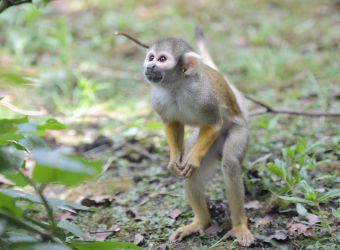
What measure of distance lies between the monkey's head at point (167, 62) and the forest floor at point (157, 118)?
843mm

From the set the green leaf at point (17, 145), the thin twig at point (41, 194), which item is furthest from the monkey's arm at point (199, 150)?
the thin twig at point (41, 194)

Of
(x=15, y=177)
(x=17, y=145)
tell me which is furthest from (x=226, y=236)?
(x=15, y=177)

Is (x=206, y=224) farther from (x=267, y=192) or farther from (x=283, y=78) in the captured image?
(x=283, y=78)

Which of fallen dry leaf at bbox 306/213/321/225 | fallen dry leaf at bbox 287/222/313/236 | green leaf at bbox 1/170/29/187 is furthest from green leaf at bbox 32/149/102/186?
fallen dry leaf at bbox 306/213/321/225

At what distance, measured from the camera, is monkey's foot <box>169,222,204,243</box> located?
327 cm

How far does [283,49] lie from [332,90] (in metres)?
1.64

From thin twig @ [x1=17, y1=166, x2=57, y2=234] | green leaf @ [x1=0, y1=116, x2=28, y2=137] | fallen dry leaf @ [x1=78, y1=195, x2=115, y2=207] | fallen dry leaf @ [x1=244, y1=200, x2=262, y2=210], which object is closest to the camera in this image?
thin twig @ [x1=17, y1=166, x2=57, y2=234]

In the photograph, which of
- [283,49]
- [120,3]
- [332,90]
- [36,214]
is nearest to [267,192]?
[36,214]

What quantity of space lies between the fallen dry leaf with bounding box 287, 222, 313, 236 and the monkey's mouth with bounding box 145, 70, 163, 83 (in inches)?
48.1

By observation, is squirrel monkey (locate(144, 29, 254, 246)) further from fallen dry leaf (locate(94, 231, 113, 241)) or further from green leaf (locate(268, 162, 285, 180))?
fallen dry leaf (locate(94, 231, 113, 241))

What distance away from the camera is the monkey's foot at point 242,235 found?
309 cm

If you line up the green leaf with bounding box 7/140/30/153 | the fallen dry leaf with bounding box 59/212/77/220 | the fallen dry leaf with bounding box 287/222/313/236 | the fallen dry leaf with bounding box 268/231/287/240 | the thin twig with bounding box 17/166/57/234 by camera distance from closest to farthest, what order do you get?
1. the thin twig with bounding box 17/166/57/234
2. the green leaf with bounding box 7/140/30/153
3. the fallen dry leaf with bounding box 268/231/287/240
4. the fallen dry leaf with bounding box 287/222/313/236
5. the fallen dry leaf with bounding box 59/212/77/220

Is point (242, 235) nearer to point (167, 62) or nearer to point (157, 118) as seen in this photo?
point (167, 62)

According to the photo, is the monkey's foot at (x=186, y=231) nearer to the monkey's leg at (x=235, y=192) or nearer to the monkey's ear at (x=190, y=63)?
the monkey's leg at (x=235, y=192)
